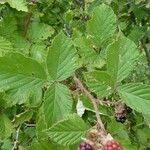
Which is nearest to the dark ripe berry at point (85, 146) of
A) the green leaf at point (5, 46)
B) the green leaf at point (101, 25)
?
the green leaf at point (101, 25)

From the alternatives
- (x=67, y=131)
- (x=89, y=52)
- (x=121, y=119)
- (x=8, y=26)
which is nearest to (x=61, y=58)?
(x=67, y=131)

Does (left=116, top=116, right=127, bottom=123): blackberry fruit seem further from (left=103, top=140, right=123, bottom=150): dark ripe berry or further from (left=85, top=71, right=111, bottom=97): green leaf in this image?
(left=103, top=140, right=123, bottom=150): dark ripe berry

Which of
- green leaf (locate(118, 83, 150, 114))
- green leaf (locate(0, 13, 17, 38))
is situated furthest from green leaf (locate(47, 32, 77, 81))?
green leaf (locate(0, 13, 17, 38))

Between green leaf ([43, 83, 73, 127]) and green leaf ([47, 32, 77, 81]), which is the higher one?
green leaf ([47, 32, 77, 81])

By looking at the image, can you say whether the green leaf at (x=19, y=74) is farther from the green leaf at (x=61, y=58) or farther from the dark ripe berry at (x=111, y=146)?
the dark ripe berry at (x=111, y=146)

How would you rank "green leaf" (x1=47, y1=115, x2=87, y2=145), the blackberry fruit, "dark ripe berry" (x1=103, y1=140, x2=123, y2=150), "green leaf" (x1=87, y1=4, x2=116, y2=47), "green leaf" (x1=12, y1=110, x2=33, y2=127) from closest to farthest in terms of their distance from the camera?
"dark ripe berry" (x1=103, y1=140, x2=123, y2=150)
"green leaf" (x1=47, y1=115, x2=87, y2=145)
"green leaf" (x1=87, y1=4, x2=116, y2=47)
"green leaf" (x1=12, y1=110, x2=33, y2=127)
the blackberry fruit

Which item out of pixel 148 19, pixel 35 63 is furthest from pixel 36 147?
pixel 148 19
